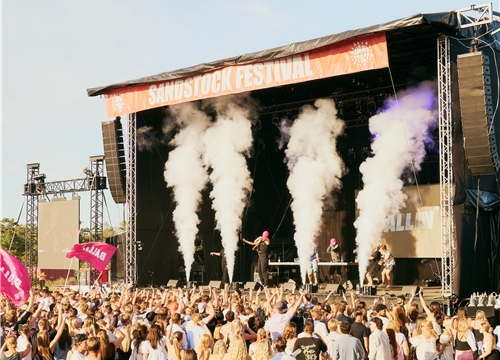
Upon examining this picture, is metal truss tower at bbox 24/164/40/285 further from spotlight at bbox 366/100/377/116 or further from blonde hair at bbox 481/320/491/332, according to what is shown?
blonde hair at bbox 481/320/491/332

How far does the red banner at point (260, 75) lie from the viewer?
1628cm

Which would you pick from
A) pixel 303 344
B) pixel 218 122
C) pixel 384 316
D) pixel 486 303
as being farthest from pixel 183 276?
pixel 303 344

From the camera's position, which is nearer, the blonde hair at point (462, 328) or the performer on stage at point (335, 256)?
the blonde hair at point (462, 328)

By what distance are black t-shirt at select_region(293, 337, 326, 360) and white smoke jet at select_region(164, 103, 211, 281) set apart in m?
15.2

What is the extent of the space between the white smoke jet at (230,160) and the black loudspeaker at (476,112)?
771 cm

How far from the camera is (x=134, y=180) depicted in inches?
852

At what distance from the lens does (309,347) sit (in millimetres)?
6965

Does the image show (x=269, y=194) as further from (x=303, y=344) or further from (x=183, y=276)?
(x=303, y=344)

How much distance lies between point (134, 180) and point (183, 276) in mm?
3808

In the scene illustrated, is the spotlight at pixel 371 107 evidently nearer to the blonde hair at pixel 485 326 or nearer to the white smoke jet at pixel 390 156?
the white smoke jet at pixel 390 156

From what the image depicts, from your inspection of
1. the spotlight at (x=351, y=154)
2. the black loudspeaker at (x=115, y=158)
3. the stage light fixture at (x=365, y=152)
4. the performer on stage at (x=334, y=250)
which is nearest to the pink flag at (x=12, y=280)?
the black loudspeaker at (x=115, y=158)

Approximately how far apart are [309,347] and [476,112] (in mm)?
9449

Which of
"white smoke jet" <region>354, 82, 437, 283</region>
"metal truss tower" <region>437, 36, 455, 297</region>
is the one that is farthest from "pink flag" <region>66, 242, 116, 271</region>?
"metal truss tower" <region>437, 36, 455, 297</region>

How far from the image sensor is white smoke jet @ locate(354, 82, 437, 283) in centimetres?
1847
